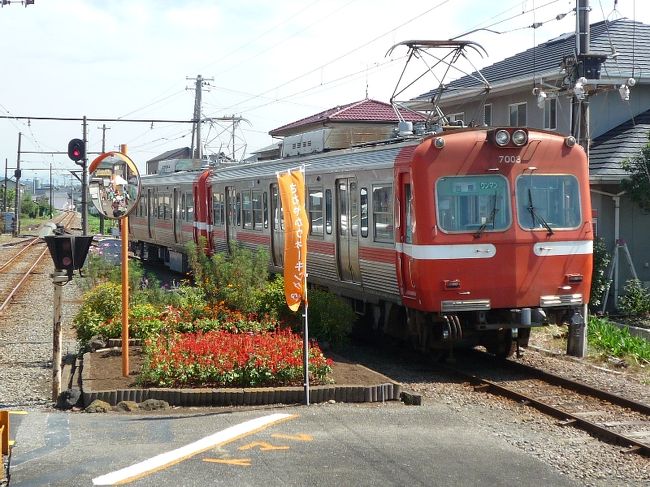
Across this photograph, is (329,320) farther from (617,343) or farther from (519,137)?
(617,343)

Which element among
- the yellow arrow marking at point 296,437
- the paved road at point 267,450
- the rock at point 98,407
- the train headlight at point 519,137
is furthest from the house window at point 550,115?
the yellow arrow marking at point 296,437

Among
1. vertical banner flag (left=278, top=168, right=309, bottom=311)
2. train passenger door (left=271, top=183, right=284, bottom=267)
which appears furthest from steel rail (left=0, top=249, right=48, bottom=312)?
vertical banner flag (left=278, top=168, right=309, bottom=311)

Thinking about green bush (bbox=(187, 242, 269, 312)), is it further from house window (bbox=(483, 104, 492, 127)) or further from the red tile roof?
the red tile roof

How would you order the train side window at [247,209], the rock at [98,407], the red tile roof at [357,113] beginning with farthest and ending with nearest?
the red tile roof at [357,113] → the train side window at [247,209] → the rock at [98,407]

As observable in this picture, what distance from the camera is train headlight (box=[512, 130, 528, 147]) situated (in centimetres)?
1185

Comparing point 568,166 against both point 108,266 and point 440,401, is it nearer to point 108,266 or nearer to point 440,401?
point 440,401

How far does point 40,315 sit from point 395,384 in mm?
10621

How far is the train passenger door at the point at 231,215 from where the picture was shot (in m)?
20.4

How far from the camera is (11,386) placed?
11477 millimetres

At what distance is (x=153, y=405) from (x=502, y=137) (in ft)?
17.4

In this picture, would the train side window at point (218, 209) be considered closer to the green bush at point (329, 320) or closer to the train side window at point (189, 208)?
the train side window at point (189, 208)

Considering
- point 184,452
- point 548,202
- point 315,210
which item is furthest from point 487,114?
point 184,452

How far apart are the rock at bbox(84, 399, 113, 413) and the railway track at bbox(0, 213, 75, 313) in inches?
415

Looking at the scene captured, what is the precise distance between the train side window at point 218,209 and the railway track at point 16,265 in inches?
190
